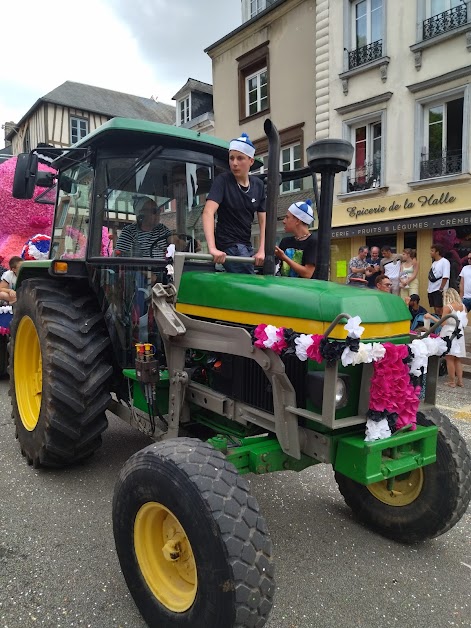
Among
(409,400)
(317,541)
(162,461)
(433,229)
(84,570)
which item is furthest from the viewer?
(433,229)

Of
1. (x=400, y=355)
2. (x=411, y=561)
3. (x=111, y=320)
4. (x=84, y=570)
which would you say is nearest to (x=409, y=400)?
(x=400, y=355)

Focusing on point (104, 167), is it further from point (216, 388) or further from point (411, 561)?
point (411, 561)

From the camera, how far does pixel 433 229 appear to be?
1180 centimetres

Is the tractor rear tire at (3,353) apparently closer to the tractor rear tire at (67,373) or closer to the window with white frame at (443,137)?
the tractor rear tire at (67,373)

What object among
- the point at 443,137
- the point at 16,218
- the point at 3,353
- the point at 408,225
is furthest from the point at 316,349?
the point at 443,137

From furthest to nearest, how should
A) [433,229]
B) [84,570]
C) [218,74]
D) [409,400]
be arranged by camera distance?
[218,74] → [433,229] → [84,570] → [409,400]

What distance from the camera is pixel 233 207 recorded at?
10.5 ft

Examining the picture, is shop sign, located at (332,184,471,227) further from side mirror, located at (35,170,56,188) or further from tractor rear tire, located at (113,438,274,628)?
tractor rear tire, located at (113,438,274,628)

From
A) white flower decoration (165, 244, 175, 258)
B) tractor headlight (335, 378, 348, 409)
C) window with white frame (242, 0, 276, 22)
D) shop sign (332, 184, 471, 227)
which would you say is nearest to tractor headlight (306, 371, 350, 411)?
tractor headlight (335, 378, 348, 409)

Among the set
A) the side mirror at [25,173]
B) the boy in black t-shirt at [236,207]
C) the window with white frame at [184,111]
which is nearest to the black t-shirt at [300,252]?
the boy in black t-shirt at [236,207]

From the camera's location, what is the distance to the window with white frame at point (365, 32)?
40.6 feet

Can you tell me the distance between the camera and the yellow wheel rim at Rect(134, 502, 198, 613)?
6.95 feet

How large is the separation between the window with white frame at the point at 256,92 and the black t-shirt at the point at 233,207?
13.5m

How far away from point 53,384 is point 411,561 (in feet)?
7.64
